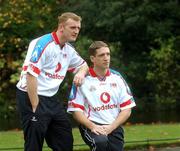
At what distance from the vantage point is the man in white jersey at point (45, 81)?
6207 millimetres

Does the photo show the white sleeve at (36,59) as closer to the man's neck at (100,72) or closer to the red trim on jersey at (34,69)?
the red trim on jersey at (34,69)

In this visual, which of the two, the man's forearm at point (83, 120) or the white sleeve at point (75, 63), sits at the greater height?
the white sleeve at point (75, 63)

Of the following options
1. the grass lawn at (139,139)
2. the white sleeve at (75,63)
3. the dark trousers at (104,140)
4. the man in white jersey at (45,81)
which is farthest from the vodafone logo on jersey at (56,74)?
the grass lawn at (139,139)

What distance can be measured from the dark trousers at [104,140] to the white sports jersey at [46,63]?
56 cm

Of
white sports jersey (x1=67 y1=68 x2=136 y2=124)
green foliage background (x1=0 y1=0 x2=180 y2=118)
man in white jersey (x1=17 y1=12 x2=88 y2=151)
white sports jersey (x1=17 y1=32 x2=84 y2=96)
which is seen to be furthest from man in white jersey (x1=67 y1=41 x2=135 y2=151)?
green foliage background (x1=0 y1=0 x2=180 y2=118)

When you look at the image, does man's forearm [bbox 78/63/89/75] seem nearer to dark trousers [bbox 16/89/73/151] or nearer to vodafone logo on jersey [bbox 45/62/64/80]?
vodafone logo on jersey [bbox 45/62/64/80]

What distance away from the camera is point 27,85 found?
614 centimetres

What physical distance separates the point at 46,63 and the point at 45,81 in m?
0.19

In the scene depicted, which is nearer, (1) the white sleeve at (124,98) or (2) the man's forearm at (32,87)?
(2) the man's forearm at (32,87)

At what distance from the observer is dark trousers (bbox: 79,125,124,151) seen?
20.1 ft

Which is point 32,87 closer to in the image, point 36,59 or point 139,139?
point 36,59

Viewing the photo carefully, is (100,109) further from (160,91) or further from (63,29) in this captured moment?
(160,91)

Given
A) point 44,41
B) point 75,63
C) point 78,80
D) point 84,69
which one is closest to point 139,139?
point 75,63

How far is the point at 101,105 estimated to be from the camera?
621cm
